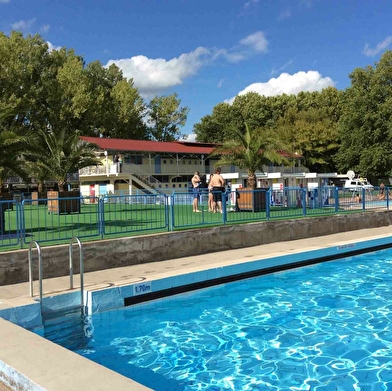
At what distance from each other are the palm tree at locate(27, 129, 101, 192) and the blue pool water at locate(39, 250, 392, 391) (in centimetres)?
1603

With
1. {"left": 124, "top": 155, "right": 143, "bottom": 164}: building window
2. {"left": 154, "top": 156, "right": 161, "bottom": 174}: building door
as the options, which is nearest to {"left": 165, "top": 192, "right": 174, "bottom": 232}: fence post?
{"left": 124, "top": 155, "right": 143, "bottom": 164}: building window

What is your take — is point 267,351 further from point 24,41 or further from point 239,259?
point 24,41

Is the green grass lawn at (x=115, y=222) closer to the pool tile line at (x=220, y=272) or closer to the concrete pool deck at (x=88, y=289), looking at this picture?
the concrete pool deck at (x=88, y=289)

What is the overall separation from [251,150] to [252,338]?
52.1ft

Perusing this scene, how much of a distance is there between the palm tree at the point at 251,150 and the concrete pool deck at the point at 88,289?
6709mm

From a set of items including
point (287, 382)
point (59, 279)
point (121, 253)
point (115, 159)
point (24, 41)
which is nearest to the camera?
point (287, 382)

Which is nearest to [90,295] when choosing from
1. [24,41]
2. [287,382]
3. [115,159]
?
[287,382]

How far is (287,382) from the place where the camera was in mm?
5875

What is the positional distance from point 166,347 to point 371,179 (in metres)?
55.0

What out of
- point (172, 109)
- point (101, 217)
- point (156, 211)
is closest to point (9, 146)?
point (101, 217)

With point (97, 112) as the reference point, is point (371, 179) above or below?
below

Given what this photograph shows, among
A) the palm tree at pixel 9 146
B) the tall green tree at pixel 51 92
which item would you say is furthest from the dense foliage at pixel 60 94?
the palm tree at pixel 9 146

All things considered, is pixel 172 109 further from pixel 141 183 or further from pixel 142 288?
pixel 142 288

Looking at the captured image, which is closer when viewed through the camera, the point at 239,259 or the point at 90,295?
the point at 90,295
